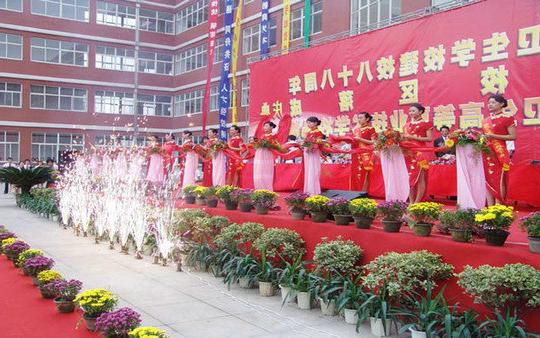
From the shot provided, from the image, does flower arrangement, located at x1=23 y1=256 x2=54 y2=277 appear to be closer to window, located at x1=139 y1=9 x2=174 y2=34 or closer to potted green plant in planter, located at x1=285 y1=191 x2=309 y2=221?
potted green plant in planter, located at x1=285 y1=191 x2=309 y2=221

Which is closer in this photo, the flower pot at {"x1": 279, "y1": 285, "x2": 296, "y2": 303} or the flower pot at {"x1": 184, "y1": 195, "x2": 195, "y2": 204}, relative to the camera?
the flower pot at {"x1": 279, "y1": 285, "x2": 296, "y2": 303}

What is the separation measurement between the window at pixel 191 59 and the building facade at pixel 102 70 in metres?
0.05

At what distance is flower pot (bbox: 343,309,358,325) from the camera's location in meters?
4.09

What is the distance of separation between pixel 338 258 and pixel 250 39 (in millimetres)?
18182

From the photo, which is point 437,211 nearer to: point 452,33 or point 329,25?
point 452,33

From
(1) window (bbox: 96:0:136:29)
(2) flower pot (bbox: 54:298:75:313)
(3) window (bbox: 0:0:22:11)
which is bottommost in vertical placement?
(2) flower pot (bbox: 54:298:75:313)

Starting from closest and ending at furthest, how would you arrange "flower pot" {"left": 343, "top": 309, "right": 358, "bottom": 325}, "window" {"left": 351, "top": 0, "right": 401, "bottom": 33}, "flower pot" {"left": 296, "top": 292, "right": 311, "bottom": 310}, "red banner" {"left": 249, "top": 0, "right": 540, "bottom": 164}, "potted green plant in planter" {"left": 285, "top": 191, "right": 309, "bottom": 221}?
1. "flower pot" {"left": 343, "top": 309, "right": 358, "bottom": 325}
2. "flower pot" {"left": 296, "top": 292, "right": 311, "bottom": 310}
3. "potted green plant in planter" {"left": 285, "top": 191, "right": 309, "bottom": 221}
4. "red banner" {"left": 249, "top": 0, "right": 540, "bottom": 164}
5. "window" {"left": 351, "top": 0, "right": 401, "bottom": 33}

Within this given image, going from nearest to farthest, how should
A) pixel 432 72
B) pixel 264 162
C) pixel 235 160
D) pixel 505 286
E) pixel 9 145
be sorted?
pixel 505 286, pixel 264 162, pixel 432 72, pixel 235 160, pixel 9 145

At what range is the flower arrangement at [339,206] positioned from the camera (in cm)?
491

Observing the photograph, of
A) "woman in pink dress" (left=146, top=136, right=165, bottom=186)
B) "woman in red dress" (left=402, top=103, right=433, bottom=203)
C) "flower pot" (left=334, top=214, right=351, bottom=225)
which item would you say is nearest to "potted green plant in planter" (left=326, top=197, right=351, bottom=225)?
"flower pot" (left=334, top=214, right=351, bottom=225)

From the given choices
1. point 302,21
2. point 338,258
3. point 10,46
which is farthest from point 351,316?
point 10,46

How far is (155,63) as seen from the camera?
90.5ft

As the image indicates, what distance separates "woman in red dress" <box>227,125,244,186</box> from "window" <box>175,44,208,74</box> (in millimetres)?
17125

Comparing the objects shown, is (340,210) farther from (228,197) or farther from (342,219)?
(228,197)
